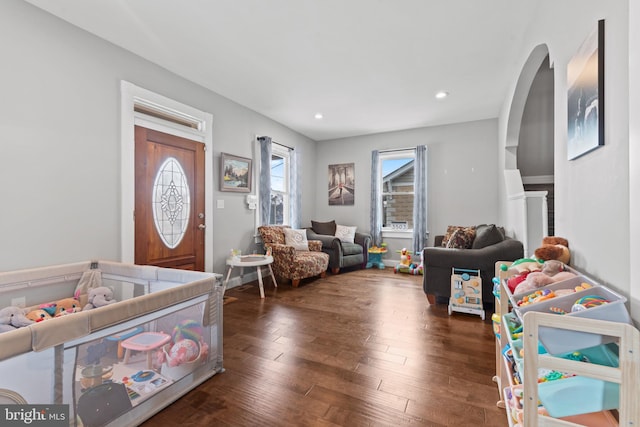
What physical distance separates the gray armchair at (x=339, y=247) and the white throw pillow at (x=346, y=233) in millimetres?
68

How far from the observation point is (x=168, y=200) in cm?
308

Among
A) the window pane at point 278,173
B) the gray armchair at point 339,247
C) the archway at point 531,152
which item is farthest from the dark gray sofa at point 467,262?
the window pane at point 278,173

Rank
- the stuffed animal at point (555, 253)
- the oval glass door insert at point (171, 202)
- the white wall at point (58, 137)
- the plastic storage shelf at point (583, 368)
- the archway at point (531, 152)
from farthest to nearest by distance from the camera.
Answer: the oval glass door insert at point (171, 202) → the archway at point (531, 152) → the white wall at point (58, 137) → the stuffed animal at point (555, 253) → the plastic storage shelf at point (583, 368)

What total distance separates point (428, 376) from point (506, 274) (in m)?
0.87

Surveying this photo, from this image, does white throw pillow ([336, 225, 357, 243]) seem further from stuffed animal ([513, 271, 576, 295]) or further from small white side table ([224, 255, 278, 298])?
stuffed animal ([513, 271, 576, 295])

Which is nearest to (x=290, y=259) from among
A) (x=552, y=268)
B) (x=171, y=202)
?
A: (x=171, y=202)

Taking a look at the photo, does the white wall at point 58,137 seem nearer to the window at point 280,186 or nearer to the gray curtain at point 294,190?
the window at point 280,186

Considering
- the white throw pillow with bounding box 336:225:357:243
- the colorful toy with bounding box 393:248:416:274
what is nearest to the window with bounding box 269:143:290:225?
the white throw pillow with bounding box 336:225:357:243

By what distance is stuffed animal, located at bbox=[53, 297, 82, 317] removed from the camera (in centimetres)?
203

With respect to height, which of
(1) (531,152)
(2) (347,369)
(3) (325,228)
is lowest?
(2) (347,369)

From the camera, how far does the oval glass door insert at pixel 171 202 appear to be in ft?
9.80

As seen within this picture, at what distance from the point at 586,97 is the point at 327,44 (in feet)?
6.81

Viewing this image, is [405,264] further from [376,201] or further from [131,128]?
[131,128]

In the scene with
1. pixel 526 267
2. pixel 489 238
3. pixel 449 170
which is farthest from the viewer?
pixel 449 170
